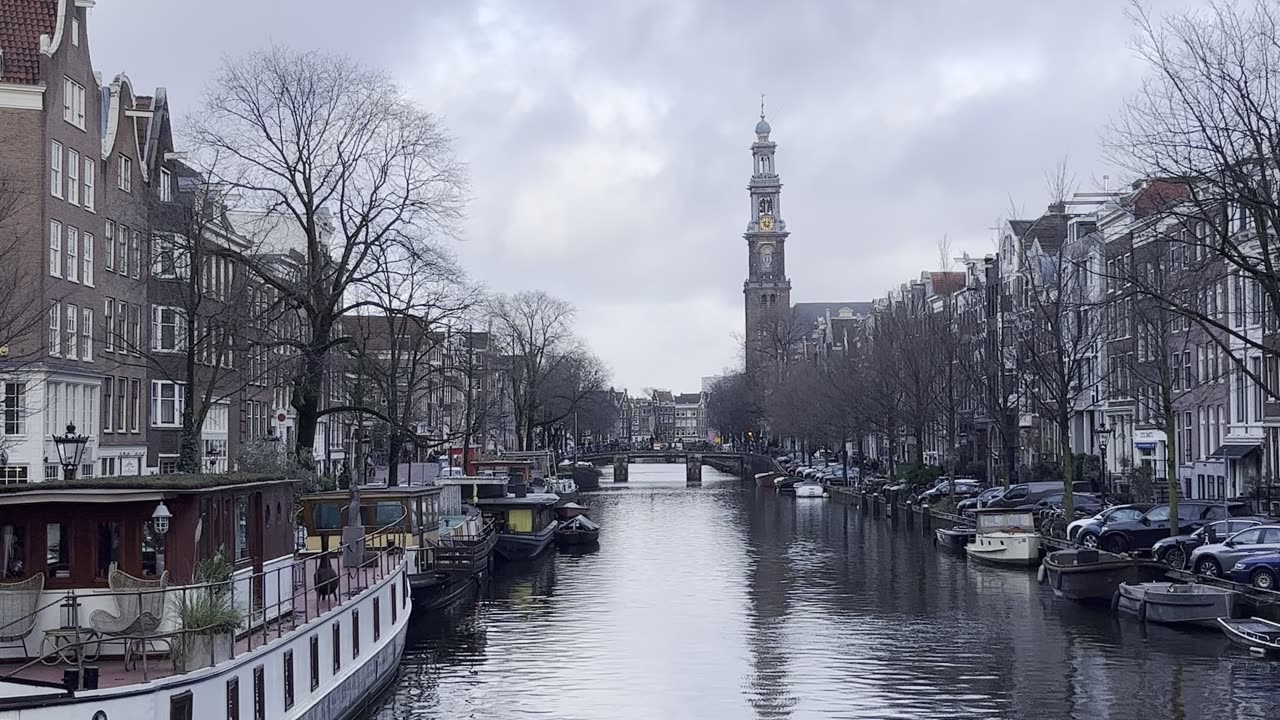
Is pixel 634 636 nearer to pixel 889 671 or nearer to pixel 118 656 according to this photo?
pixel 889 671

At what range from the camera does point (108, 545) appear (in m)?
23.5

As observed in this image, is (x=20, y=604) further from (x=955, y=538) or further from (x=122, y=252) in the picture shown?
(x=955, y=538)

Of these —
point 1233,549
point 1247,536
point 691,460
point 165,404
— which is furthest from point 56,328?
point 691,460

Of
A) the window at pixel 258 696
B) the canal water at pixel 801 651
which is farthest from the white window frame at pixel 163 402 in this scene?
the window at pixel 258 696

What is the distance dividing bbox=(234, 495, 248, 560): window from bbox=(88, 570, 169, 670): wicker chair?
3644mm

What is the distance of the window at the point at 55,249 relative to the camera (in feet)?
173

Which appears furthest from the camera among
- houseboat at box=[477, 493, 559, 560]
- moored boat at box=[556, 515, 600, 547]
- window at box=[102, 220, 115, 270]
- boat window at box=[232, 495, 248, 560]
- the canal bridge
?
the canal bridge

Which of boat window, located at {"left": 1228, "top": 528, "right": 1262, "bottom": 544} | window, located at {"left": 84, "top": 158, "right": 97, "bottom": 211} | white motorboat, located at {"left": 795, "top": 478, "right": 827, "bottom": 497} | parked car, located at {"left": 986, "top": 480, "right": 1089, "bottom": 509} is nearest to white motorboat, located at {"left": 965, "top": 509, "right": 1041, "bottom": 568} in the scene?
parked car, located at {"left": 986, "top": 480, "right": 1089, "bottom": 509}

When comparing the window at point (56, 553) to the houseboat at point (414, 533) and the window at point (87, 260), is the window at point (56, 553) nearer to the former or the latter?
the houseboat at point (414, 533)

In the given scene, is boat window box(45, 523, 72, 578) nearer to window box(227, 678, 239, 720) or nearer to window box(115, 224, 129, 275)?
window box(227, 678, 239, 720)

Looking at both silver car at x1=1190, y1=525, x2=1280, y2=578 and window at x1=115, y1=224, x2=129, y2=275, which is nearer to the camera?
silver car at x1=1190, y1=525, x2=1280, y2=578

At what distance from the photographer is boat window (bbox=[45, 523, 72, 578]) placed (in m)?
23.1

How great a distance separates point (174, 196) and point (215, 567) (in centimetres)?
4712

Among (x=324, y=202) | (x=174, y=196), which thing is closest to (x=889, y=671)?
(x=324, y=202)
